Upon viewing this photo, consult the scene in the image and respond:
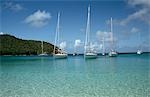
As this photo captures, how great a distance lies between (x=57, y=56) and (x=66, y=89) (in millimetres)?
46528

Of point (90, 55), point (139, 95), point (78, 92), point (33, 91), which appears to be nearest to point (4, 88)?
point (33, 91)

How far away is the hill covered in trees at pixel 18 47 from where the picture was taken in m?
121

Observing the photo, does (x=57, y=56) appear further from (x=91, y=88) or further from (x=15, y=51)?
(x=15, y=51)

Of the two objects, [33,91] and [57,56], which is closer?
[33,91]

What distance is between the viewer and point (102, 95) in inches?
497

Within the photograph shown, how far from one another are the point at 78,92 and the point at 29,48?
392 ft

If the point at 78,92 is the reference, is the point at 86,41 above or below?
above

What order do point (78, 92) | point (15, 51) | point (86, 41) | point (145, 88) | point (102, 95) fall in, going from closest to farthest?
point (102, 95), point (78, 92), point (145, 88), point (86, 41), point (15, 51)

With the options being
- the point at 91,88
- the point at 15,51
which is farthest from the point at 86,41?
the point at 15,51

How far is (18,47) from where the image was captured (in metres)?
127

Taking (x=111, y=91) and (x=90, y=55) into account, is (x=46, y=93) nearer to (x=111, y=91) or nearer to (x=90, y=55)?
(x=111, y=91)

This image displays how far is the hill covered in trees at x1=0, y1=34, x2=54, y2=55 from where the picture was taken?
397 ft

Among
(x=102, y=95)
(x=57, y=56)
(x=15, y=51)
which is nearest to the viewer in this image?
(x=102, y=95)

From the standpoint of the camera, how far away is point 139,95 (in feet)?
41.4
